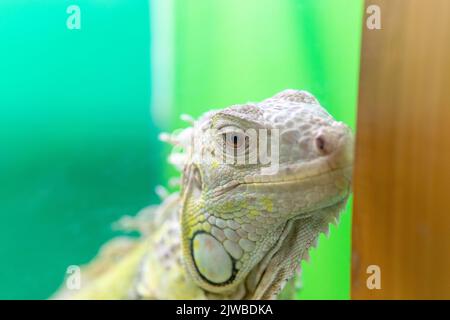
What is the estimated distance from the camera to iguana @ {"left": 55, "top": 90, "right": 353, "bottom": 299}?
950mm

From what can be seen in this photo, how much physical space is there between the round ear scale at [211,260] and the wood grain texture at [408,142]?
A: 14.7 inches

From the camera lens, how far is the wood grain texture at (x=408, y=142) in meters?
0.96

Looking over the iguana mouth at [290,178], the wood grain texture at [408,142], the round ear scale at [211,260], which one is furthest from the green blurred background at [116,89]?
the round ear scale at [211,260]

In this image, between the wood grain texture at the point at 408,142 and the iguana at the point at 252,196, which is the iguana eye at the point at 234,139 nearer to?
the iguana at the point at 252,196

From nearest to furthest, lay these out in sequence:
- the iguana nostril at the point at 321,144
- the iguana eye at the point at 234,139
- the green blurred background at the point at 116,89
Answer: the iguana nostril at the point at 321,144 → the iguana eye at the point at 234,139 → the green blurred background at the point at 116,89

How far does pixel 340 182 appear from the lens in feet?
3.09

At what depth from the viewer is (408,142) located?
0.98 metres

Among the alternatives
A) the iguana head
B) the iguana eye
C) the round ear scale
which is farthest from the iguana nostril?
the round ear scale

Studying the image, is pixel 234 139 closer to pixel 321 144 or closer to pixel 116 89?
pixel 321 144

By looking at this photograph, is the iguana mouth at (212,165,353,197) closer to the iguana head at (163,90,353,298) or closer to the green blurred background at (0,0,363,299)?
the iguana head at (163,90,353,298)

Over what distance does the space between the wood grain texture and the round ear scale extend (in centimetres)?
37
